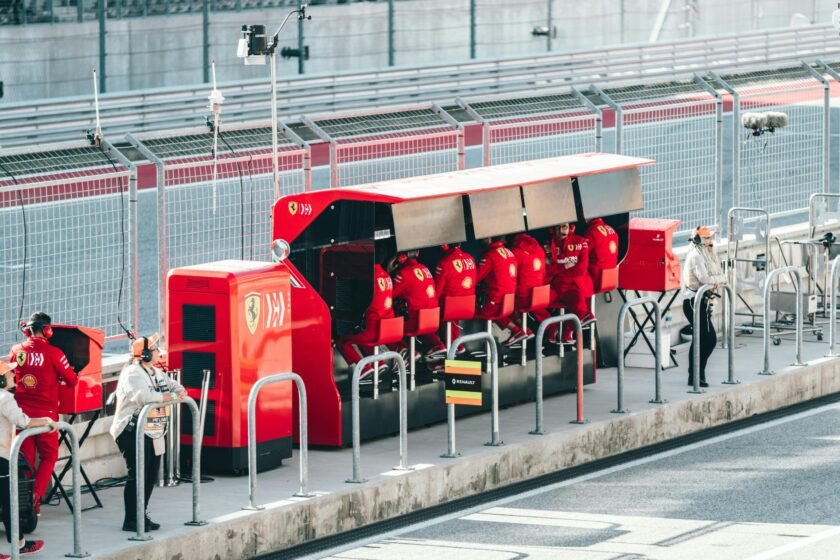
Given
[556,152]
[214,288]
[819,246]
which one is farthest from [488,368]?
[819,246]

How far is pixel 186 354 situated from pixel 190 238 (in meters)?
2.09

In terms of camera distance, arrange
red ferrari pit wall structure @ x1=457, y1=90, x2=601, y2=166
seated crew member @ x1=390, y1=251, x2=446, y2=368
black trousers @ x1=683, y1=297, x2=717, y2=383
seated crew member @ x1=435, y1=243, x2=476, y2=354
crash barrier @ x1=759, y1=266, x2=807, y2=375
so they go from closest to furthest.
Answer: seated crew member @ x1=390, y1=251, x2=446, y2=368 < seated crew member @ x1=435, y1=243, x2=476, y2=354 < black trousers @ x1=683, y1=297, x2=717, y2=383 < crash barrier @ x1=759, y1=266, x2=807, y2=375 < red ferrari pit wall structure @ x1=457, y1=90, x2=601, y2=166

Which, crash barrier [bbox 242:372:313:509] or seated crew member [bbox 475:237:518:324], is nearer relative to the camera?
crash barrier [bbox 242:372:313:509]

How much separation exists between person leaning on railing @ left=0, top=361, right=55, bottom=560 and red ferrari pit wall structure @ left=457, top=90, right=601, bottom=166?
707 centimetres

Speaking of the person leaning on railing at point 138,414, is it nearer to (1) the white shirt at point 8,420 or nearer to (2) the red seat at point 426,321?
(1) the white shirt at point 8,420

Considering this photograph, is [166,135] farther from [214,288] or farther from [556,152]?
[556,152]

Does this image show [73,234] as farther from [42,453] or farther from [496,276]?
[496,276]

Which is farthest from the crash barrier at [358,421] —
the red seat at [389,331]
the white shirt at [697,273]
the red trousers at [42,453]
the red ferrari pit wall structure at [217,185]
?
the white shirt at [697,273]

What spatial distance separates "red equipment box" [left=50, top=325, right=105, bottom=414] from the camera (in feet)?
43.0

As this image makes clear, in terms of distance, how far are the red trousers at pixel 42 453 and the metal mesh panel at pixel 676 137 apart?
27.9 feet

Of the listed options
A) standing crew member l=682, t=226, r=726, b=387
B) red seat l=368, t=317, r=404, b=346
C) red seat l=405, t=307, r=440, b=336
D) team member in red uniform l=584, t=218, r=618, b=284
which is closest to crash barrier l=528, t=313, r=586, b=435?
red seat l=405, t=307, r=440, b=336

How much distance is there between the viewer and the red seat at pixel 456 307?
15797mm

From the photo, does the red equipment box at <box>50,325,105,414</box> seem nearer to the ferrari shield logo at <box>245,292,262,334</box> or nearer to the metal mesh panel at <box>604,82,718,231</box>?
the ferrari shield logo at <box>245,292,262,334</box>

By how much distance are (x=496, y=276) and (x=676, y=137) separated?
6.01 m
